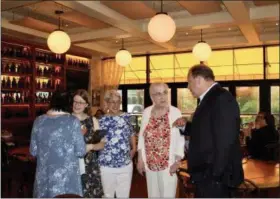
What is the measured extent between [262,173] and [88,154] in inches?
66.4

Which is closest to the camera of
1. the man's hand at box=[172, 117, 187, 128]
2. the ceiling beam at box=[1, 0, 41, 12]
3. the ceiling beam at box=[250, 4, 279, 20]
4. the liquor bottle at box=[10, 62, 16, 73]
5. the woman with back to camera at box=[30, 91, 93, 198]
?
the woman with back to camera at box=[30, 91, 93, 198]

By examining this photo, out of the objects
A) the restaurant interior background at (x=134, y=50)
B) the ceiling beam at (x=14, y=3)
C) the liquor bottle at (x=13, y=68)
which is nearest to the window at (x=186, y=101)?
the restaurant interior background at (x=134, y=50)

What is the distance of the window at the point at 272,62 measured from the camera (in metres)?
8.31

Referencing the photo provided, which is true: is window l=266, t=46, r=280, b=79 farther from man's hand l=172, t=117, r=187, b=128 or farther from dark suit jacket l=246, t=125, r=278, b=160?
man's hand l=172, t=117, r=187, b=128

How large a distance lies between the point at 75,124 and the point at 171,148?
2.91 ft

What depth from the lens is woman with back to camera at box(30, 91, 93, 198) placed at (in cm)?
235

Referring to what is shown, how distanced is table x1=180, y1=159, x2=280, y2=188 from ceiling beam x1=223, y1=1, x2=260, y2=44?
2.24m

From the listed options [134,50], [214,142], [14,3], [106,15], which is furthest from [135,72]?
[214,142]

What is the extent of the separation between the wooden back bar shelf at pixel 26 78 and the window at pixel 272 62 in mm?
5068

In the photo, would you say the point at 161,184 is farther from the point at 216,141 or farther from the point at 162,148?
the point at 216,141

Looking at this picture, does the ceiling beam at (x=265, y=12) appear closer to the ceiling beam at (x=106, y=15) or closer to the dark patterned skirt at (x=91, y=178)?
the ceiling beam at (x=106, y=15)

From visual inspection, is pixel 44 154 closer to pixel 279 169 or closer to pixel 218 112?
pixel 218 112

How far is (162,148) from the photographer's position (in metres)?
2.85

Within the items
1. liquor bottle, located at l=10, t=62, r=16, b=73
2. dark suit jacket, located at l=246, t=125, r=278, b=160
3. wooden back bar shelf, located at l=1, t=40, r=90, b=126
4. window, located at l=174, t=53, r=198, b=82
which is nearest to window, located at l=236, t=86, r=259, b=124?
window, located at l=174, t=53, r=198, b=82
